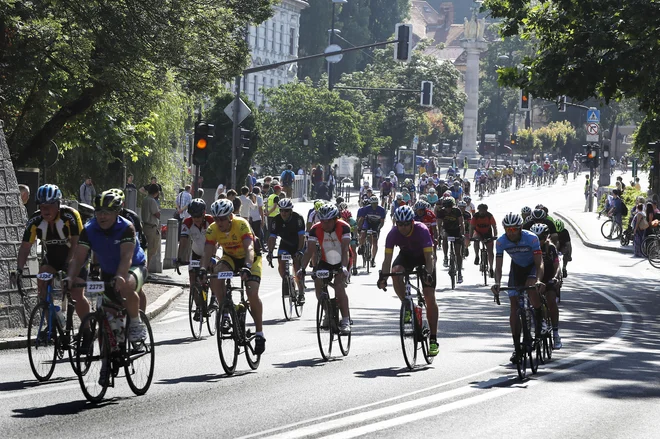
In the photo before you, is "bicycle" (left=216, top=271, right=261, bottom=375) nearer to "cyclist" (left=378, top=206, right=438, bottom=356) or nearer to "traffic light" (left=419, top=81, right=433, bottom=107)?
"cyclist" (left=378, top=206, right=438, bottom=356)

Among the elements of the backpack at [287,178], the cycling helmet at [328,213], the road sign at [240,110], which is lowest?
the cycling helmet at [328,213]

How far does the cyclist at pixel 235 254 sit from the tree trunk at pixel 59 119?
1026 centimetres

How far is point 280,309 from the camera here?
21.1 metres

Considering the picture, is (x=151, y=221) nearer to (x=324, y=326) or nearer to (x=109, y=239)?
(x=324, y=326)

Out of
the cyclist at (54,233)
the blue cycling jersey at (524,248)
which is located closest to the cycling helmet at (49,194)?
the cyclist at (54,233)

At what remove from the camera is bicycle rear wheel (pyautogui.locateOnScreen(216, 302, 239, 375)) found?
12.3 meters

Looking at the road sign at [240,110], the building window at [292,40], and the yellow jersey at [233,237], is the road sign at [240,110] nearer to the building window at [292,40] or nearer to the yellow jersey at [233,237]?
the yellow jersey at [233,237]

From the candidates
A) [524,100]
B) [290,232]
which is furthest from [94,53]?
[524,100]

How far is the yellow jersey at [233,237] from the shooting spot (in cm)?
1297

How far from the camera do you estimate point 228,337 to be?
40.7 ft

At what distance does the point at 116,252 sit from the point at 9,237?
643 centimetres

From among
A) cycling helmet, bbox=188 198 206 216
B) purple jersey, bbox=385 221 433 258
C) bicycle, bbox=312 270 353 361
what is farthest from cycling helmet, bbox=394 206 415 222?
cycling helmet, bbox=188 198 206 216

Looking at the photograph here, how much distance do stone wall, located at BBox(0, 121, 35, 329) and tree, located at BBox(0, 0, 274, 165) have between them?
4400 millimetres

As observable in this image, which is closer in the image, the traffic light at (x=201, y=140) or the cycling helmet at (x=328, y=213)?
the cycling helmet at (x=328, y=213)
